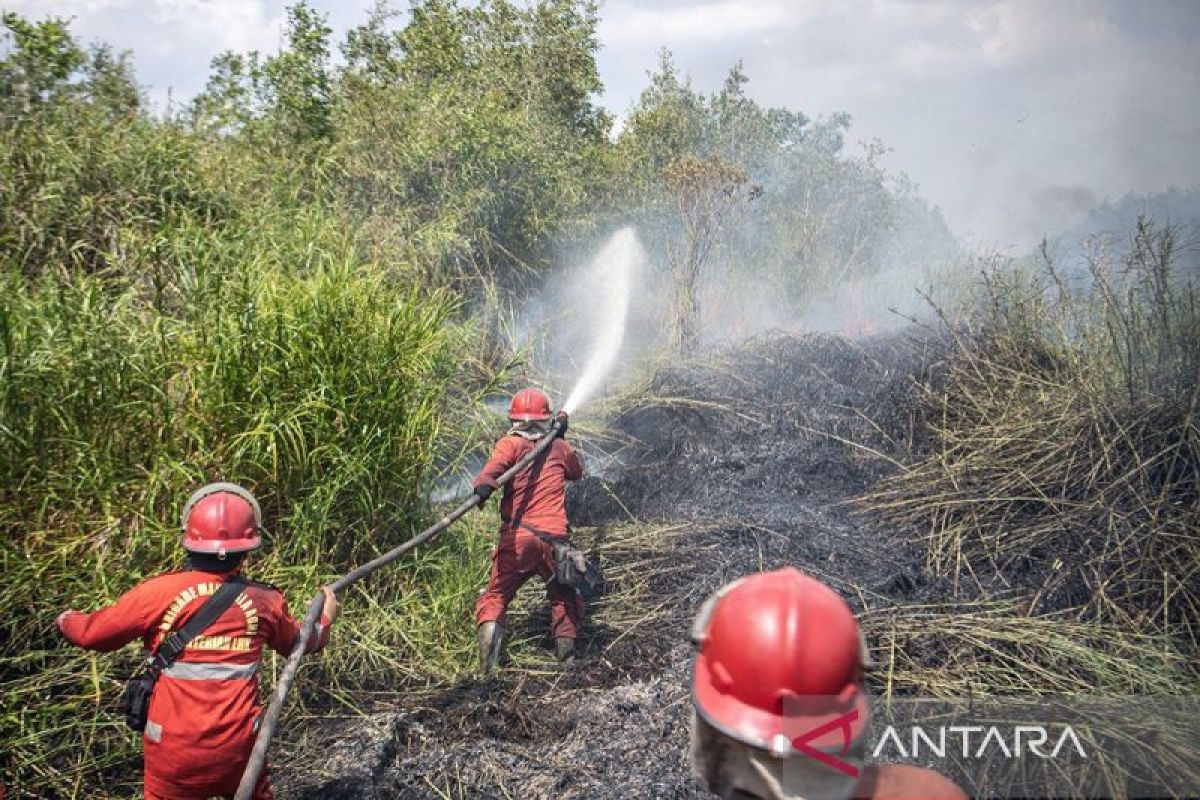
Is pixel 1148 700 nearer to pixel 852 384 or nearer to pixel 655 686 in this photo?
pixel 655 686

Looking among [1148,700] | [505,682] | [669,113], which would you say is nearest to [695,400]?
[505,682]

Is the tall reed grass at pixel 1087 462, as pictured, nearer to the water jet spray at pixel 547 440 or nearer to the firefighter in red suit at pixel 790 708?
the water jet spray at pixel 547 440

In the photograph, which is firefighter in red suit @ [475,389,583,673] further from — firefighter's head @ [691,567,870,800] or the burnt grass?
firefighter's head @ [691,567,870,800]

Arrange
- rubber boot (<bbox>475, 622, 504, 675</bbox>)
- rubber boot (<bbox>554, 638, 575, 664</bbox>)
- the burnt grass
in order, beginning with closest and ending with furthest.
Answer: the burnt grass < rubber boot (<bbox>475, 622, 504, 675</bbox>) < rubber boot (<bbox>554, 638, 575, 664</bbox>)

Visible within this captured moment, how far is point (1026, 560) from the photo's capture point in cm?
502


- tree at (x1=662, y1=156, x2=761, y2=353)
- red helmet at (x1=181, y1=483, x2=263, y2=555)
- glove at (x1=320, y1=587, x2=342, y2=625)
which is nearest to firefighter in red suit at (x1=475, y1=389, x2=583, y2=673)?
glove at (x1=320, y1=587, x2=342, y2=625)

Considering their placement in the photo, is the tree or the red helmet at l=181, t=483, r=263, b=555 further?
the tree

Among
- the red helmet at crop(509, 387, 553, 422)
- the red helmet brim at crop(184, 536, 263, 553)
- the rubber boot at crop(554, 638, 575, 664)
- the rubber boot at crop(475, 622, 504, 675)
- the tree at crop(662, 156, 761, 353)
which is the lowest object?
the rubber boot at crop(554, 638, 575, 664)

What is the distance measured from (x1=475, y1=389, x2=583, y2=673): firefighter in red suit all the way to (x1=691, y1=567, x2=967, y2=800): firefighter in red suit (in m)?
3.52

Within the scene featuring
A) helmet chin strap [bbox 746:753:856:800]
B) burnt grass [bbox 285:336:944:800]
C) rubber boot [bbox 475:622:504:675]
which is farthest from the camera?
rubber boot [bbox 475:622:504:675]

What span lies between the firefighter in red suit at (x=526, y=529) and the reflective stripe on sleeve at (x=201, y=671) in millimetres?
2006

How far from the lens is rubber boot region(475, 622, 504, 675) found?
4742 mm

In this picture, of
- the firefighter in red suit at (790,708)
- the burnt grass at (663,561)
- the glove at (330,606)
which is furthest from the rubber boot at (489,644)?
the firefighter in red suit at (790,708)

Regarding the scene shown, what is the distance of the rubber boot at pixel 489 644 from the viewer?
4742mm
